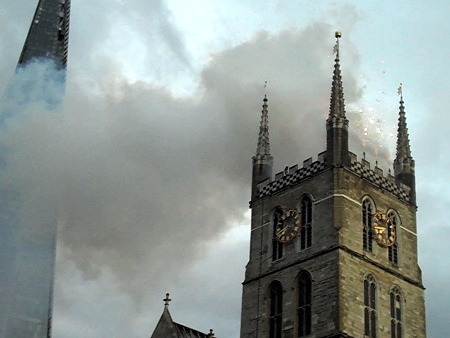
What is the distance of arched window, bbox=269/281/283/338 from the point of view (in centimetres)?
6788

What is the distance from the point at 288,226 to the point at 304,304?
20.2 ft

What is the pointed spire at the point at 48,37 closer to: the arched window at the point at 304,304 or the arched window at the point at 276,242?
the arched window at the point at 276,242

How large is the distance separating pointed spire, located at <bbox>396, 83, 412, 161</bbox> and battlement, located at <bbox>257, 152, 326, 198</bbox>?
28.0ft

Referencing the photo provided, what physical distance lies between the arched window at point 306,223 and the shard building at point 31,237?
16.6 meters

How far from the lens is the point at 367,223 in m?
69.3

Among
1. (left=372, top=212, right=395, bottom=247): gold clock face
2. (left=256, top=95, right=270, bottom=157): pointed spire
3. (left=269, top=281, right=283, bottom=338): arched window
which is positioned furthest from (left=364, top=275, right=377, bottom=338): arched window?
(left=256, top=95, right=270, bottom=157): pointed spire

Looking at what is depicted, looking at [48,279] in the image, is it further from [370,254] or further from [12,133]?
[370,254]

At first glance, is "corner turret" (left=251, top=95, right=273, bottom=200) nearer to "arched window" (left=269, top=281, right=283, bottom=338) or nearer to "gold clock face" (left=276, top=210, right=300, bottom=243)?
"gold clock face" (left=276, top=210, right=300, bottom=243)

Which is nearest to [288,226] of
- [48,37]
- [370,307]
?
[370,307]

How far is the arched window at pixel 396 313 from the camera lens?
222ft

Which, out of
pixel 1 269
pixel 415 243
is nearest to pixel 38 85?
pixel 1 269

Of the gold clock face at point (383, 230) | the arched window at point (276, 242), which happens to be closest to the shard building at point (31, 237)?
the arched window at point (276, 242)

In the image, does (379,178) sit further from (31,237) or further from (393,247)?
(31,237)

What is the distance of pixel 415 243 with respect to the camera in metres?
72.2
